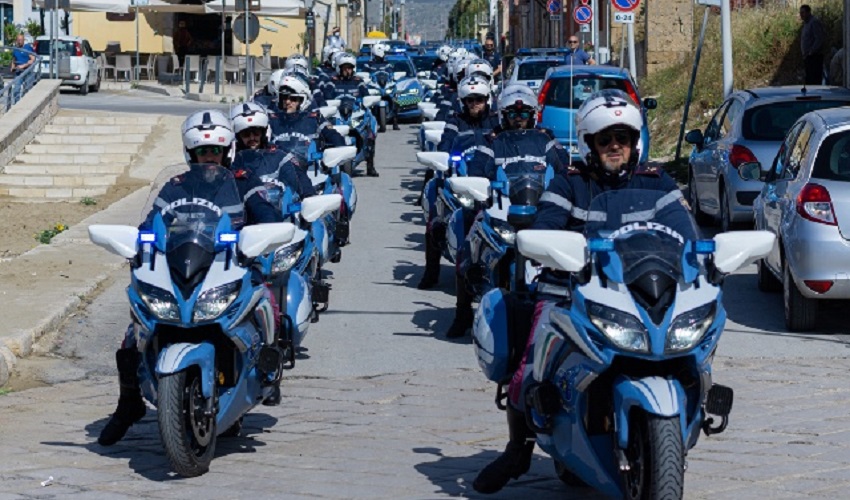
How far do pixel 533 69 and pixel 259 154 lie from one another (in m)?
22.5

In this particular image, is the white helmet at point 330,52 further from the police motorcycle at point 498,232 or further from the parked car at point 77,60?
the police motorcycle at point 498,232

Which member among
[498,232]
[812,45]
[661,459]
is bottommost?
[661,459]

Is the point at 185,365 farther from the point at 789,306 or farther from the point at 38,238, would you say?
the point at 38,238

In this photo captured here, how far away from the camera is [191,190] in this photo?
8469 millimetres

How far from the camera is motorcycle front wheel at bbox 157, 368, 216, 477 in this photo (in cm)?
762

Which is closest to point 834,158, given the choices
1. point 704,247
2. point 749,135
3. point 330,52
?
point 749,135

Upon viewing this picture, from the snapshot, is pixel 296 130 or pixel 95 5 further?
pixel 95 5

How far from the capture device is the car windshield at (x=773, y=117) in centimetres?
1806

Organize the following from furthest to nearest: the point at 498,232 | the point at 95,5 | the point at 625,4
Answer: the point at 95,5, the point at 625,4, the point at 498,232

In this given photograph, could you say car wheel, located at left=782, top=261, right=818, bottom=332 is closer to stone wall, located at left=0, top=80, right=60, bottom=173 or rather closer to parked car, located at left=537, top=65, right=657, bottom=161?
parked car, located at left=537, top=65, right=657, bottom=161

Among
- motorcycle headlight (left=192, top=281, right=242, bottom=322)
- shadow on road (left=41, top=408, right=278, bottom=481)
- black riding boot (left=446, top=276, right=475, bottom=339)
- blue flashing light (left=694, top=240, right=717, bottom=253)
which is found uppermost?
blue flashing light (left=694, top=240, right=717, bottom=253)

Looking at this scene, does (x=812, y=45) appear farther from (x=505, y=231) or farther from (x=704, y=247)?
(x=704, y=247)

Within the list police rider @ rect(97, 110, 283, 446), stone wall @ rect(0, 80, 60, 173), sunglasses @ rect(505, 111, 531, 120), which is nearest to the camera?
police rider @ rect(97, 110, 283, 446)

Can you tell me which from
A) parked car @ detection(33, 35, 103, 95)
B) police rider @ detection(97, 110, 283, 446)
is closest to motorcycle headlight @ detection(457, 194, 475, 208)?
police rider @ detection(97, 110, 283, 446)
